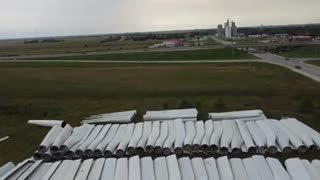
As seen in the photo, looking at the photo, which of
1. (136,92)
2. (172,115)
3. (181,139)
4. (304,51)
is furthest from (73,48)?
(181,139)

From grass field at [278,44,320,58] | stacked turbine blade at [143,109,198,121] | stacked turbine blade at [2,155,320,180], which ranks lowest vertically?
grass field at [278,44,320,58]

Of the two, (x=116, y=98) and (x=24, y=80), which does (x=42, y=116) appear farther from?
(x=24, y=80)

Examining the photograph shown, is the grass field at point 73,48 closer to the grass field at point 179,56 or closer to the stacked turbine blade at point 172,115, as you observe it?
the grass field at point 179,56

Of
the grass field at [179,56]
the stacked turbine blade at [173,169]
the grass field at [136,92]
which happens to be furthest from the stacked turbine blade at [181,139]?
the grass field at [179,56]

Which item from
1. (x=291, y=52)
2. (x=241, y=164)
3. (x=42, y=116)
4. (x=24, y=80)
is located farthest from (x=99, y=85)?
(x=291, y=52)

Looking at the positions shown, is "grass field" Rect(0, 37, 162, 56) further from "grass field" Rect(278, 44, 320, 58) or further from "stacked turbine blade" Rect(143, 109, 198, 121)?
"stacked turbine blade" Rect(143, 109, 198, 121)

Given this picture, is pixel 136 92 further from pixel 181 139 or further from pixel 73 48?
pixel 73 48

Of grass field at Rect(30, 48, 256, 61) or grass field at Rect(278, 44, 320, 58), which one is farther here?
grass field at Rect(278, 44, 320, 58)

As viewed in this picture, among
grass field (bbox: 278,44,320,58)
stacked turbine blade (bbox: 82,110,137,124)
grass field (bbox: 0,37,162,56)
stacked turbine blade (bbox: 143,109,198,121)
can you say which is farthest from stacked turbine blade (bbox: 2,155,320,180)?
grass field (bbox: 0,37,162,56)

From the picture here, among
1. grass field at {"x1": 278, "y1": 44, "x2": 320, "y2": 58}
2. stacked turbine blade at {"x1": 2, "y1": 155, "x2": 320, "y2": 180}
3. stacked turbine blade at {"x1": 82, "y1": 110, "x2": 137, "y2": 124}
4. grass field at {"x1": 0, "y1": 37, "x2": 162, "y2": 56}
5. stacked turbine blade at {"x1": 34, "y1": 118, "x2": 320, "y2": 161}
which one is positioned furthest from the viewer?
grass field at {"x1": 0, "y1": 37, "x2": 162, "y2": 56}
